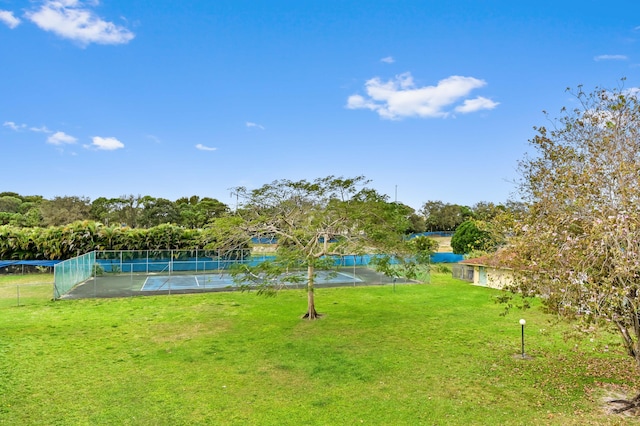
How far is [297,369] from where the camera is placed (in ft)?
35.0

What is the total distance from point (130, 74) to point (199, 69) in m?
4.16

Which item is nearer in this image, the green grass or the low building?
→ the green grass

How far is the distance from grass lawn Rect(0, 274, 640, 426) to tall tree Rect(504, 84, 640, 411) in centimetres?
119

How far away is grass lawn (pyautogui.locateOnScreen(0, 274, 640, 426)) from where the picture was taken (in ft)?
26.3

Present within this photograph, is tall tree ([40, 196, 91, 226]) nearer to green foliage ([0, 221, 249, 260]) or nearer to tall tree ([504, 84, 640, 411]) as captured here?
green foliage ([0, 221, 249, 260])

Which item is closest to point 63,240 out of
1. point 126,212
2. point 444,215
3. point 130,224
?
point 126,212

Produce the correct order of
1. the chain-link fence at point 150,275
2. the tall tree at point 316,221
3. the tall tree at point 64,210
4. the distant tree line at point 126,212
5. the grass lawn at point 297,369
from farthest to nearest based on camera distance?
the distant tree line at point 126,212, the tall tree at point 64,210, the chain-link fence at point 150,275, the tall tree at point 316,221, the grass lawn at point 297,369

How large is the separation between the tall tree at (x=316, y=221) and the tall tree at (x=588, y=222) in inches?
309

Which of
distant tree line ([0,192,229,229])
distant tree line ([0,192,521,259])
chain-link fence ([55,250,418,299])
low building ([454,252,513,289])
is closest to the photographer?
distant tree line ([0,192,521,259])

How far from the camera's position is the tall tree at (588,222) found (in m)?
6.55

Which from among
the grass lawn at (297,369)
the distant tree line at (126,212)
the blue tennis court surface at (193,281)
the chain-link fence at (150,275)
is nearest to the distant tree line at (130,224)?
the distant tree line at (126,212)

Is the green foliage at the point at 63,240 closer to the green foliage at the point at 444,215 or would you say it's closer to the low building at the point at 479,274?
the low building at the point at 479,274

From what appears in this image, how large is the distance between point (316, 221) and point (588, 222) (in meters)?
10.0

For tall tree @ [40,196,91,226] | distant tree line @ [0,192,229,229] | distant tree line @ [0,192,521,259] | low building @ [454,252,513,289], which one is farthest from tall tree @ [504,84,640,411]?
tall tree @ [40,196,91,226]
